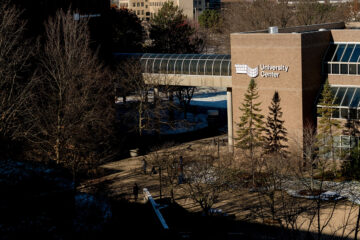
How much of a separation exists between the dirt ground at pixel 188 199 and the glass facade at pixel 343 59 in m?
10.3

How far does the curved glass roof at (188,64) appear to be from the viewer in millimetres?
44375

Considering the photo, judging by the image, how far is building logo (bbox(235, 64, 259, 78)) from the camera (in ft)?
132

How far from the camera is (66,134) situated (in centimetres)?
3325

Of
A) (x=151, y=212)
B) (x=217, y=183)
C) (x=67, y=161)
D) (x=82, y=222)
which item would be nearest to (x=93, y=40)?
(x=67, y=161)

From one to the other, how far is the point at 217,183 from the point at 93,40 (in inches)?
900

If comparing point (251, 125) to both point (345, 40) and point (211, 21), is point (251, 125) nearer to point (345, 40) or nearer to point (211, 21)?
point (345, 40)

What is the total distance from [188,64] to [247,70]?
748cm

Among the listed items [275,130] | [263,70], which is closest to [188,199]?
[275,130]

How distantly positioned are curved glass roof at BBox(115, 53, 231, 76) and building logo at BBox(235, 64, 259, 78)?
7.98 feet

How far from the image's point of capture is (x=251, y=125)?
3947 cm

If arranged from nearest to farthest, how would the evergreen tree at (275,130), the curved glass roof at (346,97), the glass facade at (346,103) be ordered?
the glass facade at (346,103)
the curved glass roof at (346,97)
the evergreen tree at (275,130)

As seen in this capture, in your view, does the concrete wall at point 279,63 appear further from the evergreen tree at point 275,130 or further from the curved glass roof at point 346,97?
the curved glass roof at point 346,97

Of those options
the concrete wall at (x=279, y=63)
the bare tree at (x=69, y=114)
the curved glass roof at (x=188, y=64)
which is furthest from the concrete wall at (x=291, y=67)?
the bare tree at (x=69, y=114)

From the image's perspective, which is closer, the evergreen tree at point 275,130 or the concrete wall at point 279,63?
the concrete wall at point 279,63
